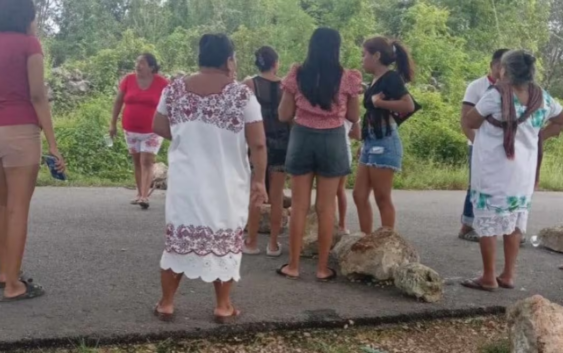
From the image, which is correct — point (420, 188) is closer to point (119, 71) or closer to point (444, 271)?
point (444, 271)

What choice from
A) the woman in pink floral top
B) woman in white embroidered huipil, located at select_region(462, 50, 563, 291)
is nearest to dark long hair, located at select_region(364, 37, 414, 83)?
the woman in pink floral top

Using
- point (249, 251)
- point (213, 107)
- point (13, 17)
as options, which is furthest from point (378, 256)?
point (13, 17)

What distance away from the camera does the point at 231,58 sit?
4.02 metres

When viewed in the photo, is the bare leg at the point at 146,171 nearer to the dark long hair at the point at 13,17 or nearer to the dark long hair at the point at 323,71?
the dark long hair at the point at 323,71

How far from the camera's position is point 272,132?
5.64 m

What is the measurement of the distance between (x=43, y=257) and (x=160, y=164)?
4938 mm

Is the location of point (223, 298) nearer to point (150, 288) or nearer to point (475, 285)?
point (150, 288)

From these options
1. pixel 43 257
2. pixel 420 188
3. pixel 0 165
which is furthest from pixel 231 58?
pixel 420 188

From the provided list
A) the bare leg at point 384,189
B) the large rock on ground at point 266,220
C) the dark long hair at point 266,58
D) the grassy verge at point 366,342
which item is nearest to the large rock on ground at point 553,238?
the bare leg at point 384,189

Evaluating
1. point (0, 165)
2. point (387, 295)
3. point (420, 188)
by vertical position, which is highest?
point (0, 165)

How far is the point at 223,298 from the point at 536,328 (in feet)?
5.48

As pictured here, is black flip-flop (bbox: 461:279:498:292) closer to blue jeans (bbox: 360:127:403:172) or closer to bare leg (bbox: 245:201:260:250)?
blue jeans (bbox: 360:127:403:172)

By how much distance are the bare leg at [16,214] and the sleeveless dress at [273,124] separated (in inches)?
75.8

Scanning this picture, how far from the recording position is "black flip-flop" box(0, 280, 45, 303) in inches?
167
